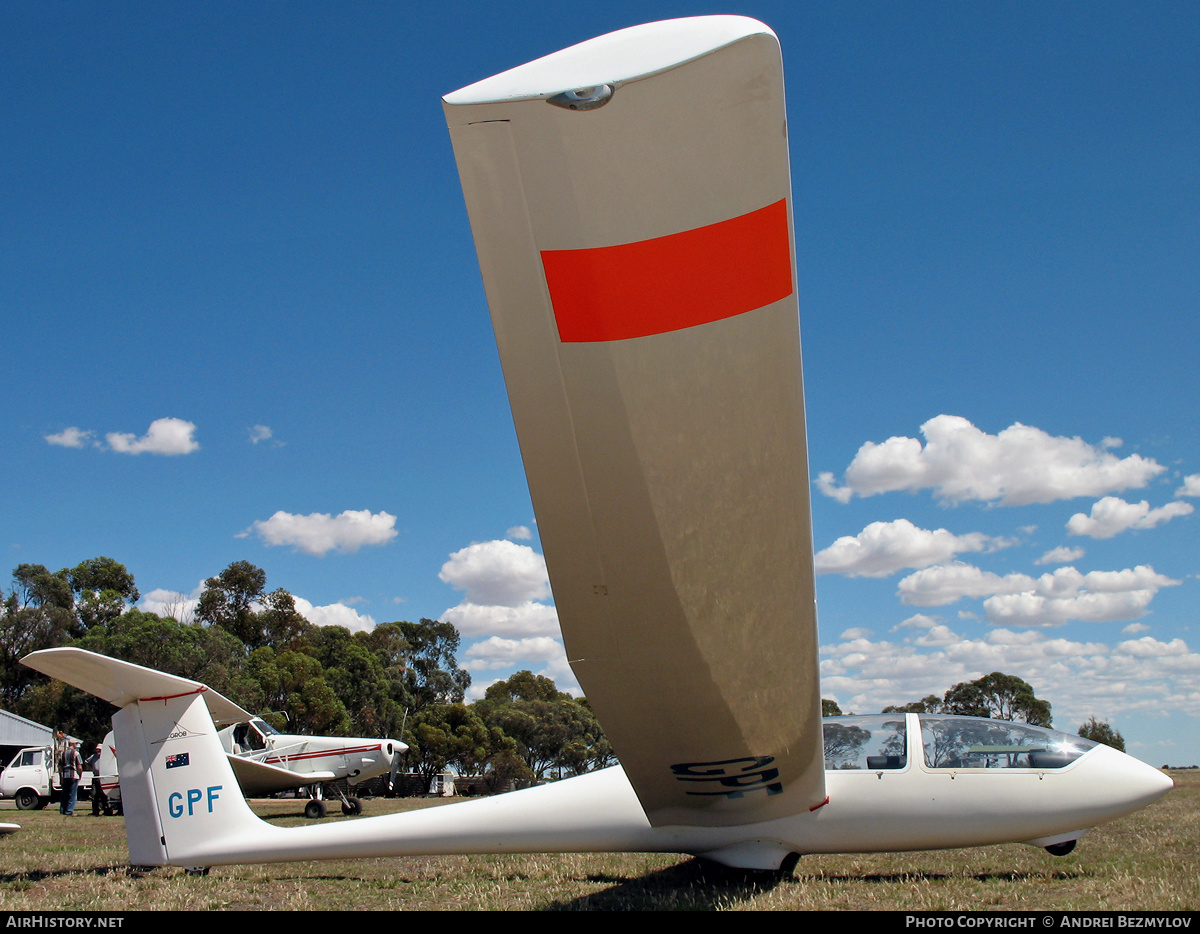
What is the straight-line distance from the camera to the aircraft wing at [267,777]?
1675 centimetres

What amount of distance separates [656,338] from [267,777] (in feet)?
61.0

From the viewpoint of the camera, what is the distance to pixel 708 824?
5.19 m

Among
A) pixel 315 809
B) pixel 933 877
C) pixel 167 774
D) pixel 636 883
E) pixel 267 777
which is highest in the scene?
pixel 167 774

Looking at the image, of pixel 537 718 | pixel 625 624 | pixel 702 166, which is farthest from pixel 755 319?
pixel 537 718

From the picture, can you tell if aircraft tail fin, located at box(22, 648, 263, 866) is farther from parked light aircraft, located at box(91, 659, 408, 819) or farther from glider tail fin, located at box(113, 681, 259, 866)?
parked light aircraft, located at box(91, 659, 408, 819)

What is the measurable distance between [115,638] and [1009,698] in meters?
56.8

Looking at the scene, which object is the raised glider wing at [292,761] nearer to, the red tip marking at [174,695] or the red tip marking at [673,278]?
the red tip marking at [174,695]

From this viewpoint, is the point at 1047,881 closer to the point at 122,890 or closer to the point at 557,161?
the point at 557,161

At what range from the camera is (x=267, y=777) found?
17.1m

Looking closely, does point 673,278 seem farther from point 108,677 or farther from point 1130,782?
point 1130,782

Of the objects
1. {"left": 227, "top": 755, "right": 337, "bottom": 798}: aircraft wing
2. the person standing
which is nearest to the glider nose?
{"left": 227, "top": 755, "right": 337, "bottom": 798}: aircraft wing

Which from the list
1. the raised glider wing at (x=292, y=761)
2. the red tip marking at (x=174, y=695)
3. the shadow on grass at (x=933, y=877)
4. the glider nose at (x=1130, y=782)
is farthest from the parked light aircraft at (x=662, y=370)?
the raised glider wing at (x=292, y=761)

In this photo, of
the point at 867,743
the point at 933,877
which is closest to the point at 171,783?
the point at 867,743

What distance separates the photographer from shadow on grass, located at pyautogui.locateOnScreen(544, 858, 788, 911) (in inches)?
194
